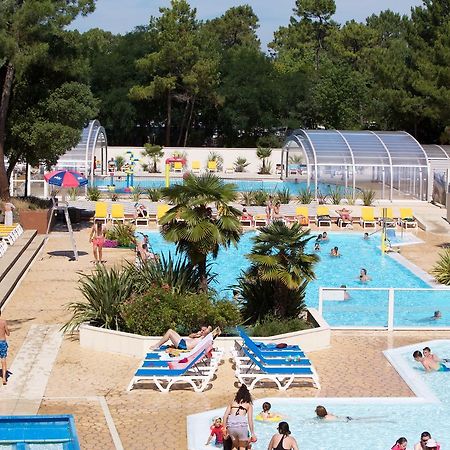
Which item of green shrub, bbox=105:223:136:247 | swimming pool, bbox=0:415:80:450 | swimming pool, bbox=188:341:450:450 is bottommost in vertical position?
swimming pool, bbox=188:341:450:450

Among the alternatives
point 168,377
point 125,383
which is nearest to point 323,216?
point 125,383

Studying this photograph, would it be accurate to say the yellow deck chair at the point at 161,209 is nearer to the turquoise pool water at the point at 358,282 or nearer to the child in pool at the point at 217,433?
the turquoise pool water at the point at 358,282

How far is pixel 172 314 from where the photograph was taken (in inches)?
555

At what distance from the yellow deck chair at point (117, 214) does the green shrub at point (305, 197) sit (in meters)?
6.99

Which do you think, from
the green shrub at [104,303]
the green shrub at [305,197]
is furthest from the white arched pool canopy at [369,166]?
the green shrub at [104,303]

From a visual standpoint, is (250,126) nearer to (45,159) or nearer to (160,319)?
(45,159)

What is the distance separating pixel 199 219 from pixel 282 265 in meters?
1.54

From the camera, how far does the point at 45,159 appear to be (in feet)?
94.4

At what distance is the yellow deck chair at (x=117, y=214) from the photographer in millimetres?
29094

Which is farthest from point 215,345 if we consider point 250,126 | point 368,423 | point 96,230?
point 250,126

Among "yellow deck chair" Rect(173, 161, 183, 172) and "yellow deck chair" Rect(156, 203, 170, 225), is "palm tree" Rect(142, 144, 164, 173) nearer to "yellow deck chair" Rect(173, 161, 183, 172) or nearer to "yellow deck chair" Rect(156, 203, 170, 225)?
"yellow deck chair" Rect(173, 161, 183, 172)

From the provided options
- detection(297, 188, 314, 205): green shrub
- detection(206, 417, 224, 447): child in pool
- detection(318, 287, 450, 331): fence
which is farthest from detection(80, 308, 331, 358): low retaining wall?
detection(297, 188, 314, 205): green shrub

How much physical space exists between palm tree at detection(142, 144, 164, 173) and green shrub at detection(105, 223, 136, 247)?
71.3ft

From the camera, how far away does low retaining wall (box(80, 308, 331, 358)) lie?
543 inches
